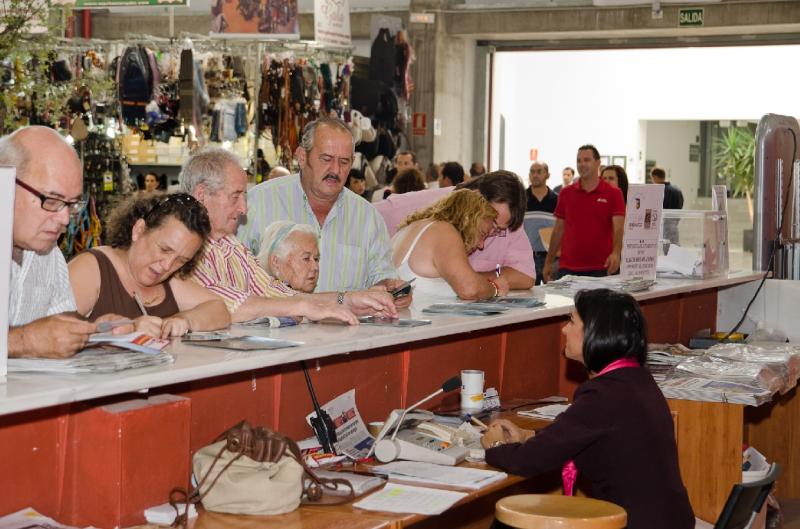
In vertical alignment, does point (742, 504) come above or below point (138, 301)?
below

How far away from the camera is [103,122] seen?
34.1ft

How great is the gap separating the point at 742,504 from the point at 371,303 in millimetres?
1599

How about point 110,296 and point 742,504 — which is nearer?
point 742,504

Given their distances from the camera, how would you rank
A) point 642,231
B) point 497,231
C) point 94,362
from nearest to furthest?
point 94,362, point 497,231, point 642,231

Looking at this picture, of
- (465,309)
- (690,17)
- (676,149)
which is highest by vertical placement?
(690,17)

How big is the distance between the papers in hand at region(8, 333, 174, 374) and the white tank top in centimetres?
232

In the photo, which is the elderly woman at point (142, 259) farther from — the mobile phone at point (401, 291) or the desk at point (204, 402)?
the mobile phone at point (401, 291)

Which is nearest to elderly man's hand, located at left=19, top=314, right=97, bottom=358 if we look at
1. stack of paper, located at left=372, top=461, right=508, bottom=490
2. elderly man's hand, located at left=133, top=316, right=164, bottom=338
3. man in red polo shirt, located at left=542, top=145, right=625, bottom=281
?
elderly man's hand, located at left=133, top=316, right=164, bottom=338

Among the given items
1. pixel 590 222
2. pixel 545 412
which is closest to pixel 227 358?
pixel 545 412

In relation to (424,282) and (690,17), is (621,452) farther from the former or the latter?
(690,17)

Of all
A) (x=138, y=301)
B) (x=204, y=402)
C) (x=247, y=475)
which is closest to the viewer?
(x=247, y=475)

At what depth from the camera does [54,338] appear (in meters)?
2.64

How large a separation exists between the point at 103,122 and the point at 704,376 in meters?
6.90

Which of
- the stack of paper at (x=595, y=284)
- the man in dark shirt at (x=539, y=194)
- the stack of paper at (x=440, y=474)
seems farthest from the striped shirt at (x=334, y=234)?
the man in dark shirt at (x=539, y=194)
